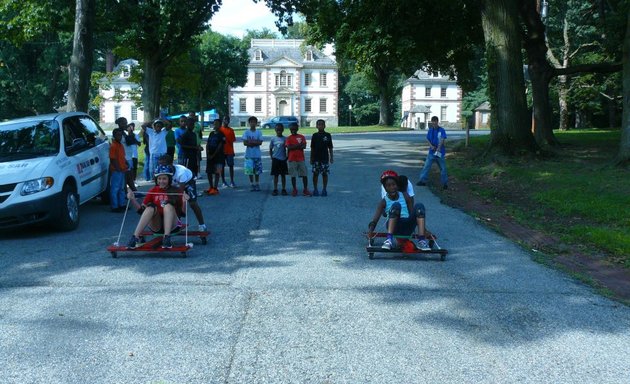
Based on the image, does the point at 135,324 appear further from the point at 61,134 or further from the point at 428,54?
the point at 428,54

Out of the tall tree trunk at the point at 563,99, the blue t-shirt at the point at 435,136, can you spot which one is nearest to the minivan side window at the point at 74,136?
the blue t-shirt at the point at 435,136

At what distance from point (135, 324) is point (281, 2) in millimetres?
22812

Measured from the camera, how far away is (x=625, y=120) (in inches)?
653

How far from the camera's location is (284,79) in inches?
3337

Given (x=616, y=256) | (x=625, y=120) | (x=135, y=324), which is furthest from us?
A: (x=625, y=120)

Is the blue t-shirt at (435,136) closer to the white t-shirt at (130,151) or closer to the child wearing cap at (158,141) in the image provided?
the child wearing cap at (158,141)

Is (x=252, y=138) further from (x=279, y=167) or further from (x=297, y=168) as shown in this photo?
(x=297, y=168)

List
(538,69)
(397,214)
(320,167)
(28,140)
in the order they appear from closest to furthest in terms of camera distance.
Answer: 1. (397,214)
2. (28,140)
3. (320,167)
4. (538,69)

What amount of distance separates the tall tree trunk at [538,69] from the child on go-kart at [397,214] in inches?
686

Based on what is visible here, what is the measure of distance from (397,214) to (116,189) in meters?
6.24

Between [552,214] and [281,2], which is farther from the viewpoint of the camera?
[281,2]

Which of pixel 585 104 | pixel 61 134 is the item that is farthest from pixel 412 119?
pixel 61 134

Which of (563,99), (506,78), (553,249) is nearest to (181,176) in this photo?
(553,249)

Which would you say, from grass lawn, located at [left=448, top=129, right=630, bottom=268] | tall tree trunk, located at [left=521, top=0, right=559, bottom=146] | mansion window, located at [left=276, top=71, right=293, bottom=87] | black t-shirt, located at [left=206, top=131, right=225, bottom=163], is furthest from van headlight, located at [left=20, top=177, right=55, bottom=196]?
mansion window, located at [left=276, top=71, right=293, bottom=87]
